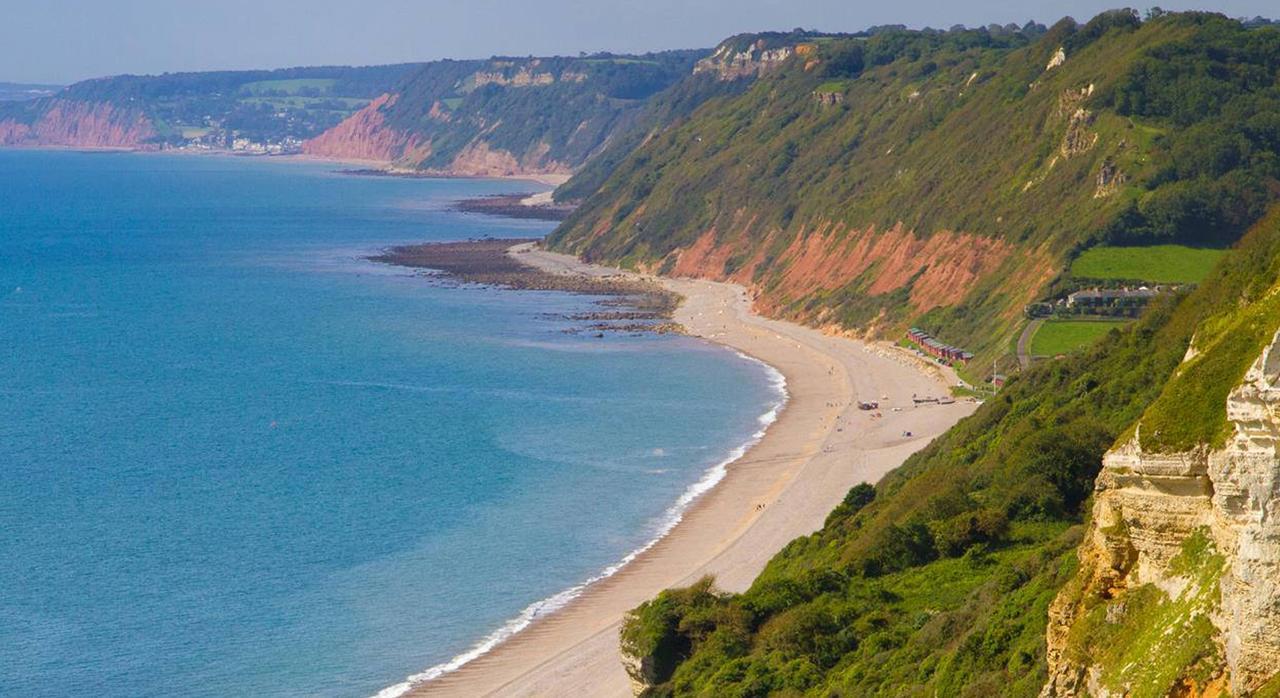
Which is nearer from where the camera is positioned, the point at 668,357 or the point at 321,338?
the point at 668,357

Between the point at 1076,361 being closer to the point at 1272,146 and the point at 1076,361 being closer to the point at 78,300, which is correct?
the point at 1272,146

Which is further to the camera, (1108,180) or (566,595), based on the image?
(1108,180)

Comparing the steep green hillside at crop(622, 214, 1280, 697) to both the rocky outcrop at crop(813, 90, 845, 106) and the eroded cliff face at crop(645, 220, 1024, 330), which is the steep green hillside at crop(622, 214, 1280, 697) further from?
the rocky outcrop at crop(813, 90, 845, 106)

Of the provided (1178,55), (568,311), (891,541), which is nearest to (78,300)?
(568,311)

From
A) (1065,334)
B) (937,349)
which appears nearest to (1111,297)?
(1065,334)

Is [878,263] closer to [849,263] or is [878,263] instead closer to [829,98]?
[849,263]

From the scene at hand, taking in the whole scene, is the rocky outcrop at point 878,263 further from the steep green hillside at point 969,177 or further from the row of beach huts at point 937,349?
the row of beach huts at point 937,349
